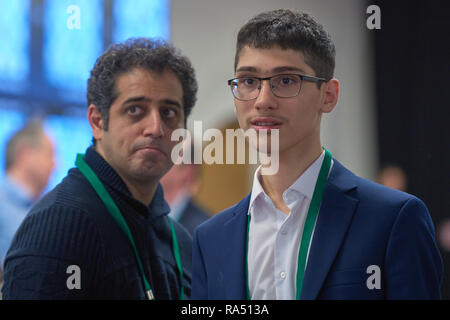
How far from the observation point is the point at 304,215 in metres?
1.18

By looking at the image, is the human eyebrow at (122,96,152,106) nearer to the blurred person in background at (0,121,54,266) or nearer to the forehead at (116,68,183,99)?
the forehead at (116,68,183,99)

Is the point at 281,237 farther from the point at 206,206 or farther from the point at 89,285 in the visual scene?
the point at 206,206

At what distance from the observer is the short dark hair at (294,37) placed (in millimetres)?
1181

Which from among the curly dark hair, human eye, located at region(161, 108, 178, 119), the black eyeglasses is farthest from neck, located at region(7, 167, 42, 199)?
the black eyeglasses

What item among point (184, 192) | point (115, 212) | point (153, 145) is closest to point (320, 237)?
point (153, 145)

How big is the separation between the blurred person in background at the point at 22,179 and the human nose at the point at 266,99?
1494 mm

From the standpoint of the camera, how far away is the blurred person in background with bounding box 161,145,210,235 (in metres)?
2.15

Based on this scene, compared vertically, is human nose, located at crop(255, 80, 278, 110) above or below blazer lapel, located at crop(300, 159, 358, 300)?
above

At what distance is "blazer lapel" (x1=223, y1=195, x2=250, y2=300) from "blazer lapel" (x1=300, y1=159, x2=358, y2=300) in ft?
0.48

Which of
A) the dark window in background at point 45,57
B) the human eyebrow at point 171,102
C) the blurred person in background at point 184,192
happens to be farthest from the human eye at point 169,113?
the dark window in background at point 45,57

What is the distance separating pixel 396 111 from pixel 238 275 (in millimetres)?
1601

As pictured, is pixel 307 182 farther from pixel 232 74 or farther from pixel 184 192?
pixel 184 192

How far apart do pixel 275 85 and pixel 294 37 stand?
0.42 feet
